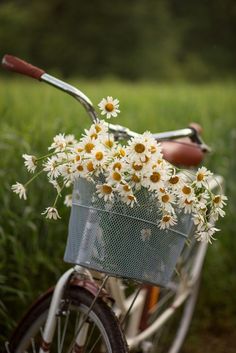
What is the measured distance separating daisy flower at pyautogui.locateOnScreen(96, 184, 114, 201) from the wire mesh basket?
4 centimetres

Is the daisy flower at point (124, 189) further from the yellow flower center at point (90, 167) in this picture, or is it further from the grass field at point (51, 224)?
the grass field at point (51, 224)

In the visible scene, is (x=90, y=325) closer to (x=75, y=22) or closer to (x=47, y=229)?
(x=47, y=229)

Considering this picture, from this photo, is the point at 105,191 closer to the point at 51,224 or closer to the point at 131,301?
the point at 131,301

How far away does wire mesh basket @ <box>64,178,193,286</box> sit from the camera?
7.40ft

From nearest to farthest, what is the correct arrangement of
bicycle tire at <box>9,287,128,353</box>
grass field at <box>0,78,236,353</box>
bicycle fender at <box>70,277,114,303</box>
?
1. bicycle tire at <box>9,287,128,353</box>
2. bicycle fender at <box>70,277,114,303</box>
3. grass field at <box>0,78,236,353</box>

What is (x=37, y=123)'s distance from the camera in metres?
4.52

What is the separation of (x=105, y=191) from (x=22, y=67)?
1.90 feet

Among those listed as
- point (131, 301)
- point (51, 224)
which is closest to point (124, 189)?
point (131, 301)

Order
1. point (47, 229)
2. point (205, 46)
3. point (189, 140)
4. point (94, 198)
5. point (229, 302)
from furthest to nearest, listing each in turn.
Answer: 1. point (205, 46)
2. point (229, 302)
3. point (47, 229)
4. point (189, 140)
5. point (94, 198)

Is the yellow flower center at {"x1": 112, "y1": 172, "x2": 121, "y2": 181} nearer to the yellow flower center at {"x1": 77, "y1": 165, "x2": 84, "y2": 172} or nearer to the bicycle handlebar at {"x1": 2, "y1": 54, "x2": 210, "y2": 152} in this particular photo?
the yellow flower center at {"x1": 77, "y1": 165, "x2": 84, "y2": 172}

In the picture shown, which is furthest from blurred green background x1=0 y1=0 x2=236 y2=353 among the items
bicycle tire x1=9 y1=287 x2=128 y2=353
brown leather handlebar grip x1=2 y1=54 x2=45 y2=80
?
brown leather handlebar grip x1=2 y1=54 x2=45 y2=80

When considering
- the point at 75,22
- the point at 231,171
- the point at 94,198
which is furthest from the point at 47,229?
the point at 75,22

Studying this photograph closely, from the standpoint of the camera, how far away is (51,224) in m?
3.74

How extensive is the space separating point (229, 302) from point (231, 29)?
76.8 ft
